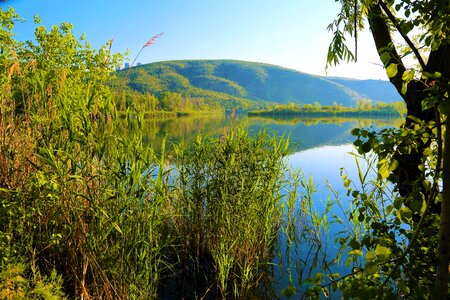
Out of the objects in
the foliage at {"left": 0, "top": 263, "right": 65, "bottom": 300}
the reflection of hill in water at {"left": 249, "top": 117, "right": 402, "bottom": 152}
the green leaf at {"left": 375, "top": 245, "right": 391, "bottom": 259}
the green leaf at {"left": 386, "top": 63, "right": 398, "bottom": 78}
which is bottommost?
the reflection of hill in water at {"left": 249, "top": 117, "right": 402, "bottom": 152}

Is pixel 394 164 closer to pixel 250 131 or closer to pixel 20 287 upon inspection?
pixel 20 287

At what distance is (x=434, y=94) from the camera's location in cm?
116

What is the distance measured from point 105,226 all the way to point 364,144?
295 centimetres

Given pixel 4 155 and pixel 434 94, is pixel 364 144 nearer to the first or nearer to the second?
pixel 434 94

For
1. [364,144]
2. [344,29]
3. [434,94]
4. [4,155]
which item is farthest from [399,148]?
[4,155]

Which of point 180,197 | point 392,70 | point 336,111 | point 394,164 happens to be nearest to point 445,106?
point 392,70

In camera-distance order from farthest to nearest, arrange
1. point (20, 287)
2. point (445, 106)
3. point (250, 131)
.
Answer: point (250, 131)
point (20, 287)
point (445, 106)

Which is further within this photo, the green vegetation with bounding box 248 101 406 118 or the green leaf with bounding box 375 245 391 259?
the green vegetation with bounding box 248 101 406 118

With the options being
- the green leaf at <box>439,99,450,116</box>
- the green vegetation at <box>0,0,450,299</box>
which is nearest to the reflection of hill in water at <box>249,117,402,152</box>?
the green vegetation at <box>0,0,450,299</box>

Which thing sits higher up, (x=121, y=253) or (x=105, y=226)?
(x=105, y=226)

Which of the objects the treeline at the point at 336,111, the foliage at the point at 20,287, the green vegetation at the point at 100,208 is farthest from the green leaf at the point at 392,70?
the treeline at the point at 336,111

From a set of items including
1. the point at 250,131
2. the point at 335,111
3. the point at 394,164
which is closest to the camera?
the point at 394,164

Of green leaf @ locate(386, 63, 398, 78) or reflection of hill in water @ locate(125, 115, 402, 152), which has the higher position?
green leaf @ locate(386, 63, 398, 78)

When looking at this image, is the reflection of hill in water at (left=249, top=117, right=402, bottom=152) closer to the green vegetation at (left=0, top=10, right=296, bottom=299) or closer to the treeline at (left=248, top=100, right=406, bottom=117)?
the green vegetation at (left=0, top=10, right=296, bottom=299)
